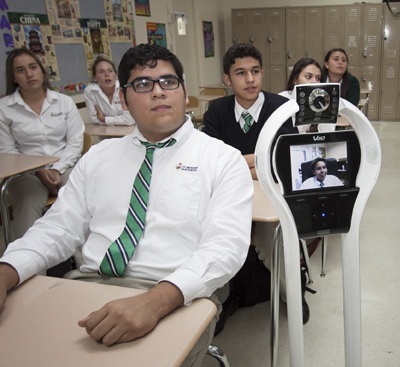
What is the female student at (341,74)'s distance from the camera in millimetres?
3473

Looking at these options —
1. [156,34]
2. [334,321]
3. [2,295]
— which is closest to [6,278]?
[2,295]

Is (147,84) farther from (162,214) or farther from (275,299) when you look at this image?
(275,299)

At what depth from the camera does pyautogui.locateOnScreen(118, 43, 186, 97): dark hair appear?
51.1 inches

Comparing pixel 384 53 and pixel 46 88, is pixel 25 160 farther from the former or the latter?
pixel 384 53

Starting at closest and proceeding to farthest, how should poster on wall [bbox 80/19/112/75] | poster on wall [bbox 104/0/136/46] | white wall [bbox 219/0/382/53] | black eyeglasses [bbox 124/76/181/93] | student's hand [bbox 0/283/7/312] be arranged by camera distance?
student's hand [bbox 0/283/7/312], black eyeglasses [bbox 124/76/181/93], poster on wall [bbox 80/19/112/75], poster on wall [bbox 104/0/136/46], white wall [bbox 219/0/382/53]

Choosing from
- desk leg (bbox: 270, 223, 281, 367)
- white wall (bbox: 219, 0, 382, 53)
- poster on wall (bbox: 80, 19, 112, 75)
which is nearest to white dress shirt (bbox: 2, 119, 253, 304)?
desk leg (bbox: 270, 223, 281, 367)

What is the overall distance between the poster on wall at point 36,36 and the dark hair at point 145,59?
2742mm

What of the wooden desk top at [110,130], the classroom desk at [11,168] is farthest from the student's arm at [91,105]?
the classroom desk at [11,168]

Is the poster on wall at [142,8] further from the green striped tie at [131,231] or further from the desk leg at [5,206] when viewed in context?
the green striped tie at [131,231]

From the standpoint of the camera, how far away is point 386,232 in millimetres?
2871

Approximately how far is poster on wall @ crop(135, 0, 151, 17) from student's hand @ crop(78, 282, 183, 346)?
513 centimetres

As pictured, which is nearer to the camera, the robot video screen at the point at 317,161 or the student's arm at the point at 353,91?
the robot video screen at the point at 317,161

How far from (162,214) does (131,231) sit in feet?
0.35

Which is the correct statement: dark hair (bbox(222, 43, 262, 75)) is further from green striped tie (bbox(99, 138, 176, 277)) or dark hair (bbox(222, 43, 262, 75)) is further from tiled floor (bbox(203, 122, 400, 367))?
tiled floor (bbox(203, 122, 400, 367))
